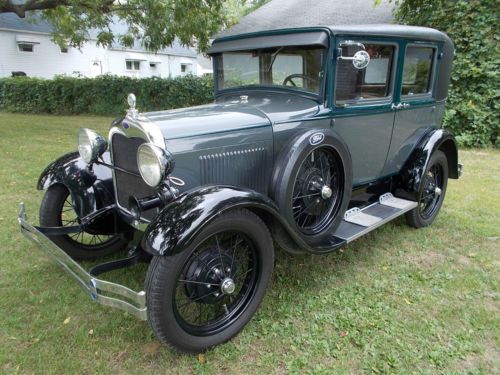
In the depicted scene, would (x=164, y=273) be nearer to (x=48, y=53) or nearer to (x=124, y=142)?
(x=124, y=142)

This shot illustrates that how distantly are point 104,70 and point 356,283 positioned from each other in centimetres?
2335

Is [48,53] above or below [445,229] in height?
above

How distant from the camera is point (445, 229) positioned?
4.14m

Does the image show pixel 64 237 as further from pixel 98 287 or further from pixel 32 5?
pixel 32 5

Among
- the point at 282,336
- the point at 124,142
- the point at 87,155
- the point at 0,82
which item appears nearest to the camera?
the point at 282,336

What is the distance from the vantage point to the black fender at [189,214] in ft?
6.64

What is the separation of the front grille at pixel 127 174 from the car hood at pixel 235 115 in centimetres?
23

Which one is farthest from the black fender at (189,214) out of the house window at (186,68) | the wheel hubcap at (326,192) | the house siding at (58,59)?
the house window at (186,68)

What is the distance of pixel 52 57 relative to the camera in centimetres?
2145

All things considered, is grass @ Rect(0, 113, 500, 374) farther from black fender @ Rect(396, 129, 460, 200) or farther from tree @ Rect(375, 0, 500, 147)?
tree @ Rect(375, 0, 500, 147)

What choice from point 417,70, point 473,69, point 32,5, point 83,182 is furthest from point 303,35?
point 32,5

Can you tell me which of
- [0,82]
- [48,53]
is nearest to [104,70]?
[48,53]

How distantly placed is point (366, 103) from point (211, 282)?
197 centimetres

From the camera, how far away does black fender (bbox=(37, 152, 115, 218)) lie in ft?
9.71
